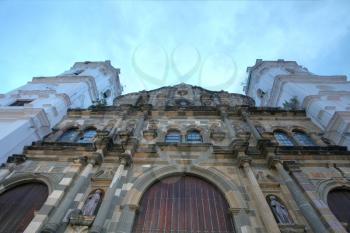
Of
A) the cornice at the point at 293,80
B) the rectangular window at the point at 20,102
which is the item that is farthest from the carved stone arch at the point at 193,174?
the cornice at the point at 293,80

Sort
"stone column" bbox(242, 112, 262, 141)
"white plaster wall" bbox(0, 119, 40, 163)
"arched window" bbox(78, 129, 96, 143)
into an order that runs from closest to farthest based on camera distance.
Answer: "white plaster wall" bbox(0, 119, 40, 163)
"stone column" bbox(242, 112, 262, 141)
"arched window" bbox(78, 129, 96, 143)

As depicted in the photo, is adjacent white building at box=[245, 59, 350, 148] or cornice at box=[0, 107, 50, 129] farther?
cornice at box=[0, 107, 50, 129]

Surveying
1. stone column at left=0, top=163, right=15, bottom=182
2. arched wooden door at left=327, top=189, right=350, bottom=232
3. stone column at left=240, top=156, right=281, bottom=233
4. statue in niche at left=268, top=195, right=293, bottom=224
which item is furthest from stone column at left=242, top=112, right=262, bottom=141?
stone column at left=0, top=163, right=15, bottom=182

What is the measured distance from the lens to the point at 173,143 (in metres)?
12.6

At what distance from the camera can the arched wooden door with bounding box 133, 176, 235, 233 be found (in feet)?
28.5

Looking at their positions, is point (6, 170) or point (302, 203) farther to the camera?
point (6, 170)

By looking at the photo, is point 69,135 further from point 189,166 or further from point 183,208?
point 183,208

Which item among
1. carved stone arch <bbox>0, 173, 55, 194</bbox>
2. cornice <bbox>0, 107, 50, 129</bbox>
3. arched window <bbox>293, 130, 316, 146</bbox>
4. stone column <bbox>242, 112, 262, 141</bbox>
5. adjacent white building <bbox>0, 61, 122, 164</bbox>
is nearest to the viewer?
carved stone arch <bbox>0, 173, 55, 194</bbox>

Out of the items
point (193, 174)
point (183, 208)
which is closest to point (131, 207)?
point (183, 208)

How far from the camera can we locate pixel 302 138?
1447 centimetres

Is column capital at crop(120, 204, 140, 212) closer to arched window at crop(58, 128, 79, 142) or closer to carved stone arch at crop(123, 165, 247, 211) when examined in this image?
carved stone arch at crop(123, 165, 247, 211)

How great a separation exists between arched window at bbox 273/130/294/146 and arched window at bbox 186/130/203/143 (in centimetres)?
463

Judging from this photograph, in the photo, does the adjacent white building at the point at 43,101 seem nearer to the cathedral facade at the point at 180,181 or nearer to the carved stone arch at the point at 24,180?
the cathedral facade at the point at 180,181

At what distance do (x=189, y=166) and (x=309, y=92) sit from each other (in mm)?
11480
